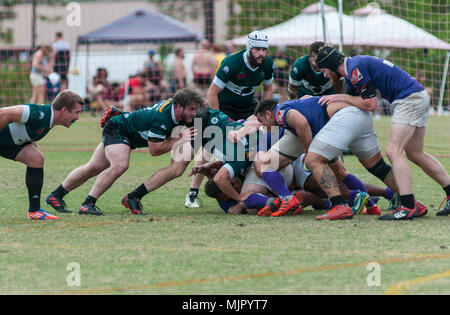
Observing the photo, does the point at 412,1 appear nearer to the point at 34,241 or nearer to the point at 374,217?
the point at 374,217

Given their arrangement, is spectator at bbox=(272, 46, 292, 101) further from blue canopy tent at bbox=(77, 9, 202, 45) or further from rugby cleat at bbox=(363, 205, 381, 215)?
rugby cleat at bbox=(363, 205, 381, 215)

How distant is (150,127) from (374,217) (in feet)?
7.36

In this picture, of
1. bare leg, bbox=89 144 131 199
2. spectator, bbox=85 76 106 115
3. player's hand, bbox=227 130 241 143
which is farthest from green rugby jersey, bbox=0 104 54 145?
spectator, bbox=85 76 106 115

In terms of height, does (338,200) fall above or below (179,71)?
below

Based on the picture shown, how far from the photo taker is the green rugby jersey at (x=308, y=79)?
845cm

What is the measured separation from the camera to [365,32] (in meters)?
18.7

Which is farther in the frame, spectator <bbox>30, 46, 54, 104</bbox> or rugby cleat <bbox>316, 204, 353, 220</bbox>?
spectator <bbox>30, 46, 54, 104</bbox>

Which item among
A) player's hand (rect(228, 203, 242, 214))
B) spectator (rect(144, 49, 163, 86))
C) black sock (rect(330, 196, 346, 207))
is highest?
spectator (rect(144, 49, 163, 86))

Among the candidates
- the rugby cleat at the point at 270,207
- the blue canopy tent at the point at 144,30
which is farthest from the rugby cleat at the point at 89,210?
the blue canopy tent at the point at 144,30

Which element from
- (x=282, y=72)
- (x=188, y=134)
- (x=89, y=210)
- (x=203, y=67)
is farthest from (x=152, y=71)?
(x=89, y=210)

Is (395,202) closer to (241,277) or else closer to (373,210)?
(373,210)

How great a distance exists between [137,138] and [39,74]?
12.3 m

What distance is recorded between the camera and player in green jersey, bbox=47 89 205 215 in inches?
279

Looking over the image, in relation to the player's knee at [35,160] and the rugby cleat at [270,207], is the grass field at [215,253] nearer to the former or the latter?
the rugby cleat at [270,207]
